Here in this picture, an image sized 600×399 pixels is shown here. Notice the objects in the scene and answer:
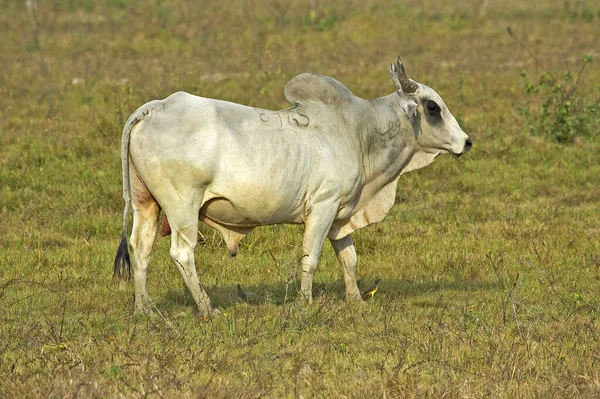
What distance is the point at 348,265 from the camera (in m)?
6.57

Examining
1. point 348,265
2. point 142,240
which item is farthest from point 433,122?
point 142,240

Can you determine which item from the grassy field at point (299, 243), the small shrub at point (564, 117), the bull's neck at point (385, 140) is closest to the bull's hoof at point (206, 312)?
the grassy field at point (299, 243)

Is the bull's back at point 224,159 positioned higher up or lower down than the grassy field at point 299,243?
higher up

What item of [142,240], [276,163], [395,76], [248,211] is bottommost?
[142,240]

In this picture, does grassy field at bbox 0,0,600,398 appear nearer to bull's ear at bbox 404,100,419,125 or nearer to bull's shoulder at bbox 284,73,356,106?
bull's shoulder at bbox 284,73,356,106

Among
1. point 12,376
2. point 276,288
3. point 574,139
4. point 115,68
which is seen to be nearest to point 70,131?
point 115,68

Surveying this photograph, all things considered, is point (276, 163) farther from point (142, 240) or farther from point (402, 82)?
point (402, 82)

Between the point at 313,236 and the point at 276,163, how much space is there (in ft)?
1.89

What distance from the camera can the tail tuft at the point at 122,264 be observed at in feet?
19.9

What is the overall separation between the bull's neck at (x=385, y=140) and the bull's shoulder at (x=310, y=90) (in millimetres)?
329

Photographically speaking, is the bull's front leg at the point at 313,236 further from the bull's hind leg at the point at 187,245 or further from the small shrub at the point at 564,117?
the small shrub at the point at 564,117

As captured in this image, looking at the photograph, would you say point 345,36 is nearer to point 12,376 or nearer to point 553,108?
point 553,108

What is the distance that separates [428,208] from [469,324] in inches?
124

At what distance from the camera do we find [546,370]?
15.8 ft
